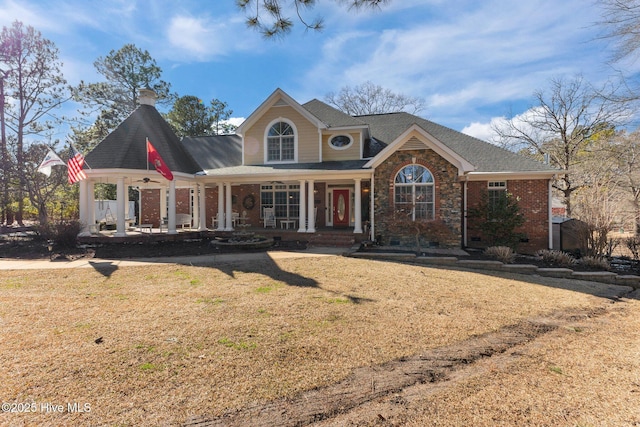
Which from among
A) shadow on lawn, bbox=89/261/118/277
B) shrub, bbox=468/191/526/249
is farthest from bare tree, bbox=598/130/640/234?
shadow on lawn, bbox=89/261/118/277

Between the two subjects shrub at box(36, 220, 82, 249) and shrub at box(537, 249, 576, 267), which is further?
shrub at box(36, 220, 82, 249)

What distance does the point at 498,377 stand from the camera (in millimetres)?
3322

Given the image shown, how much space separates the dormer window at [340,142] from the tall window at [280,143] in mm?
2019

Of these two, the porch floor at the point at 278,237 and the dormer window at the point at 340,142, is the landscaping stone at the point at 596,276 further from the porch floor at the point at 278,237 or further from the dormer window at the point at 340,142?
the dormer window at the point at 340,142

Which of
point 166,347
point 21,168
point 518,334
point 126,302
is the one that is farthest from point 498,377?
point 21,168

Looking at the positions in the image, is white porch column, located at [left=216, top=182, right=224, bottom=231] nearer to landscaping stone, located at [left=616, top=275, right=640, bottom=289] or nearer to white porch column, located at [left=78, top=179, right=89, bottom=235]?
white porch column, located at [left=78, top=179, right=89, bottom=235]

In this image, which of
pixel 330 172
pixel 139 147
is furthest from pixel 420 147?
pixel 139 147

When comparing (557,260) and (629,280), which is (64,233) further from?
(629,280)

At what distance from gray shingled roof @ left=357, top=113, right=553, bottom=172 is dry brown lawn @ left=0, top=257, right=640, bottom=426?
23.5ft

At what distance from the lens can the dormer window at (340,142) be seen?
1462 centimetres

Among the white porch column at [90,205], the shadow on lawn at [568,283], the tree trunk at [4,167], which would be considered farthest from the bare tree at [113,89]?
the shadow on lawn at [568,283]

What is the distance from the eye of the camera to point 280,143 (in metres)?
15.1

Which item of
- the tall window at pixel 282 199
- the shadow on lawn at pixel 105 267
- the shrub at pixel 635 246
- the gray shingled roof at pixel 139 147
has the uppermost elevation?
the gray shingled roof at pixel 139 147

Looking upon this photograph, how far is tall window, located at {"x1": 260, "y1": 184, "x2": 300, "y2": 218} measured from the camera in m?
16.2
